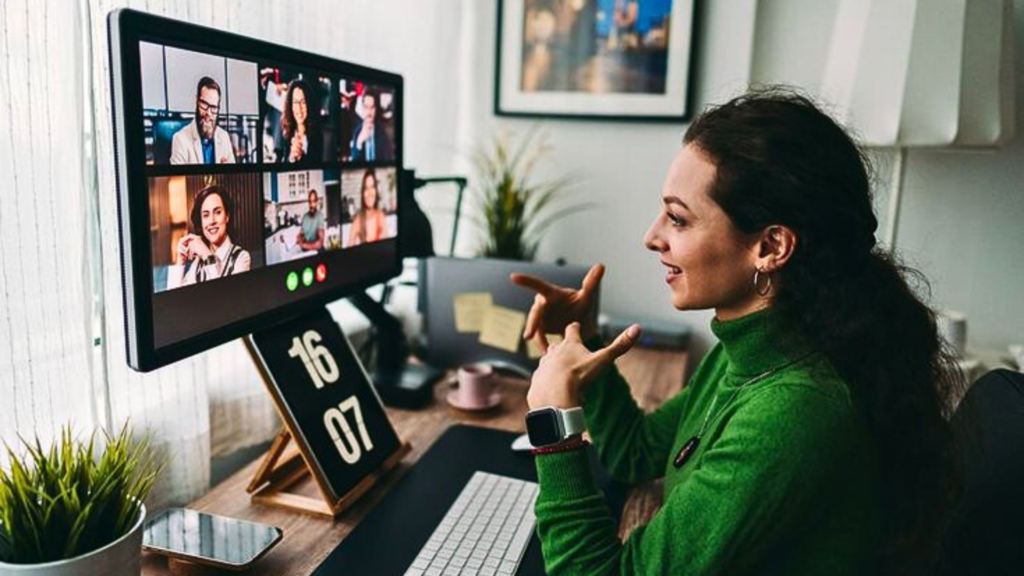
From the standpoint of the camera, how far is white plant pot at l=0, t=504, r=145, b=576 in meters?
0.69

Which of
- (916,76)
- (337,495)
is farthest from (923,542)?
(916,76)

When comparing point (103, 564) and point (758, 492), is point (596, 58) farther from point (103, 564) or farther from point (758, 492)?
point (103, 564)

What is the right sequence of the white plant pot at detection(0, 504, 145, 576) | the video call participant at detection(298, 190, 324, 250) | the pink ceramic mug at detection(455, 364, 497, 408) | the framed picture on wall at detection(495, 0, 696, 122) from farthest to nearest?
the framed picture on wall at detection(495, 0, 696, 122), the pink ceramic mug at detection(455, 364, 497, 408), the video call participant at detection(298, 190, 324, 250), the white plant pot at detection(0, 504, 145, 576)

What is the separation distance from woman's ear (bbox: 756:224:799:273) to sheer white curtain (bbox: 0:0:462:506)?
83cm

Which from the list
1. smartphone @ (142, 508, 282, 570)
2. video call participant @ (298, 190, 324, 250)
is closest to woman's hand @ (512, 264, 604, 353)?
video call participant @ (298, 190, 324, 250)

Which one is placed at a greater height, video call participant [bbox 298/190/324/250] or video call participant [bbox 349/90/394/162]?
video call participant [bbox 349/90/394/162]

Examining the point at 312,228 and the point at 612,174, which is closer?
the point at 312,228

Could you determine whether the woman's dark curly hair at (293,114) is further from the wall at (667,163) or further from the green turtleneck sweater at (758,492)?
the wall at (667,163)

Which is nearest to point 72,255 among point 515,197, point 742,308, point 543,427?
point 543,427

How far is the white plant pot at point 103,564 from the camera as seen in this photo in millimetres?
690

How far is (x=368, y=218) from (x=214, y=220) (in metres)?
0.38

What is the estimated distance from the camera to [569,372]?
Answer: 3.09ft

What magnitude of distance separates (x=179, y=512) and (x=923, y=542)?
97 centimetres

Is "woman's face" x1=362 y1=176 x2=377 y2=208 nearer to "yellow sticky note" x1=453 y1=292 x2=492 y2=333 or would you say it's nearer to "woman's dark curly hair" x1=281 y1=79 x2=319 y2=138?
"woman's dark curly hair" x1=281 y1=79 x2=319 y2=138
